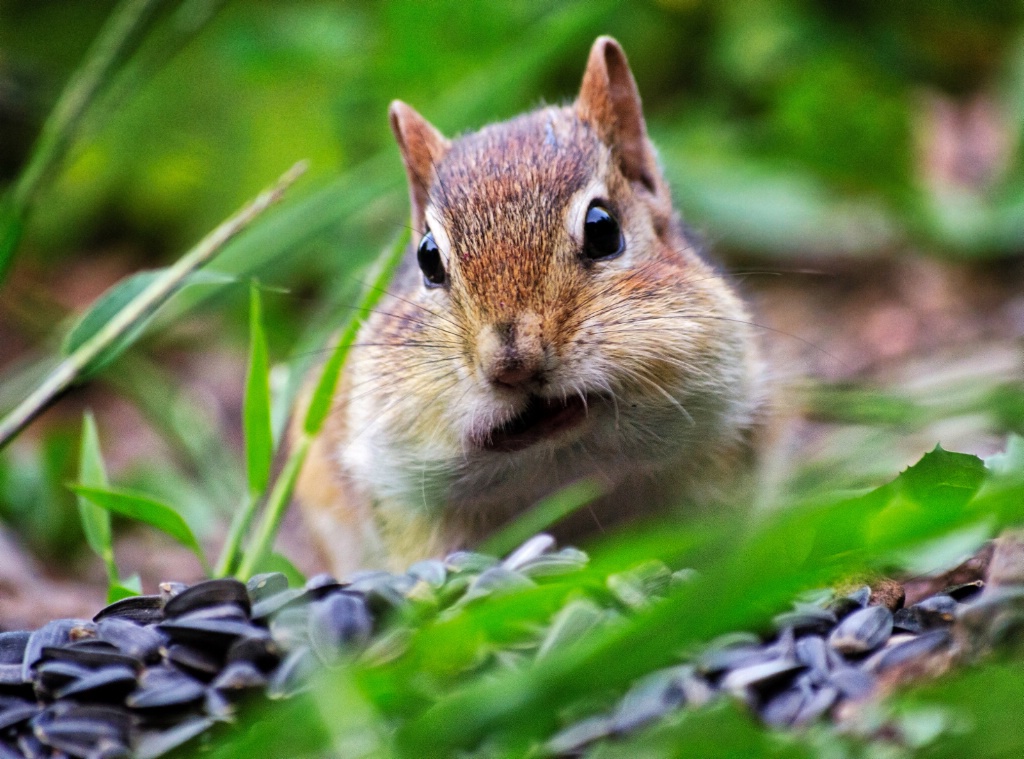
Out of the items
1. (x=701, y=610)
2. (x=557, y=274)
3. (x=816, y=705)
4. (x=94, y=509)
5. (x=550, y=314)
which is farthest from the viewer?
(x=94, y=509)

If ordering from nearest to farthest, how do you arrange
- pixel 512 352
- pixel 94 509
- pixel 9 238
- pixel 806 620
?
1. pixel 806 620
2. pixel 512 352
3. pixel 9 238
4. pixel 94 509

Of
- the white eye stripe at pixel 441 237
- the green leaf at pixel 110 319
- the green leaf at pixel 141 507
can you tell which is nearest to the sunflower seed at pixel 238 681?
the green leaf at pixel 141 507

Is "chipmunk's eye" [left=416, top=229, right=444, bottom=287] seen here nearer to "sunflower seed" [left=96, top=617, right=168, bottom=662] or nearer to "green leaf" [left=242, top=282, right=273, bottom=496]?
"green leaf" [left=242, top=282, right=273, bottom=496]

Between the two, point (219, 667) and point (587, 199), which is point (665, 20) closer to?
point (587, 199)

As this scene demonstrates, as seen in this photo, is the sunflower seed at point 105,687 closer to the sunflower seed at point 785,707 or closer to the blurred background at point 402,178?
the sunflower seed at point 785,707

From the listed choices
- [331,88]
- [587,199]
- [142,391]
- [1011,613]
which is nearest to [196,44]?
[331,88]

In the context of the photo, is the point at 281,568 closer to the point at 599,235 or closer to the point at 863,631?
the point at 599,235

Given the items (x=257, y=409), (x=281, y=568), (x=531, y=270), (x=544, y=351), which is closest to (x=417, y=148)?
(x=531, y=270)
